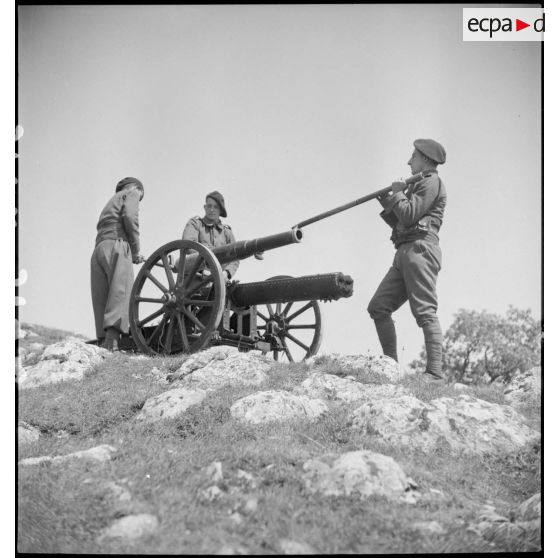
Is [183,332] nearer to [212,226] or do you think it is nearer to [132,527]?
[212,226]

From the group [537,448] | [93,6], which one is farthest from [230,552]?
[93,6]

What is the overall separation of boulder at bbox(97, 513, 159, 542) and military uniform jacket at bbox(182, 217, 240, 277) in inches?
208

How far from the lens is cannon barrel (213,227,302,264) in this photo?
7.72 metres

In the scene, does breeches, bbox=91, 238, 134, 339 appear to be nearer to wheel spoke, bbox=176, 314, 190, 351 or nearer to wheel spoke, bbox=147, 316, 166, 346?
wheel spoke, bbox=147, 316, 166, 346

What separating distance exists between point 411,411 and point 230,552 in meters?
1.97

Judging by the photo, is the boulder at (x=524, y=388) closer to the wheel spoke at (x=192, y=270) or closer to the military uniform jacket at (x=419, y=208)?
the military uniform jacket at (x=419, y=208)

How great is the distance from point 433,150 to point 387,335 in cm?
187

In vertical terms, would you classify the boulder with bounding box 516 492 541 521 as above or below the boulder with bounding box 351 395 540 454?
below

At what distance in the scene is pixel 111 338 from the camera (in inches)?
332

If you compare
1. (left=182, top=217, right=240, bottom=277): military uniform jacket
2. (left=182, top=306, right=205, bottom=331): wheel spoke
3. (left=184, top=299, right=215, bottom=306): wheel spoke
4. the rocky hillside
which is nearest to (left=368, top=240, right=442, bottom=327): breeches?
the rocky hillside

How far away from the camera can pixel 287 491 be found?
3963 millimetres

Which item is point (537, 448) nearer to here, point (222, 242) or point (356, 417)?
point (356, 417)

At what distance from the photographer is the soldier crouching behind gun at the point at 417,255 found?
21.0ft

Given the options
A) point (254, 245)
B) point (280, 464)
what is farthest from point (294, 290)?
point (280, 464)
